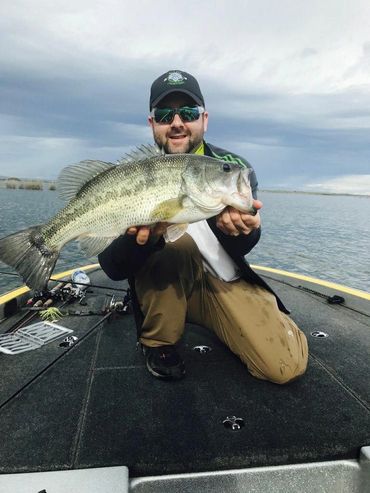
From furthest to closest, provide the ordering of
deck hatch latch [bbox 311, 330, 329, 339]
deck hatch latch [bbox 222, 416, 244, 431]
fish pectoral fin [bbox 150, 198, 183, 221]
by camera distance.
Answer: deck hatch latch [bbox 311, 330, 329, 339]
fish pectoral fin [bbox 150, 198, 183, 221]
deck hatch latch [bbox 222, 416, 244, 431]

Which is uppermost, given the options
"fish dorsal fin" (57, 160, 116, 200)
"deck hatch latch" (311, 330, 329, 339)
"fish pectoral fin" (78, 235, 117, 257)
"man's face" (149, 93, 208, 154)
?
"man's face" (149, 93, 208, 154)

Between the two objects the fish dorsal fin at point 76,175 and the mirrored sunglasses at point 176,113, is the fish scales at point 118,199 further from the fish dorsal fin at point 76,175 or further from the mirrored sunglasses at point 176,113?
the mirrored sunglasses at point 176,113

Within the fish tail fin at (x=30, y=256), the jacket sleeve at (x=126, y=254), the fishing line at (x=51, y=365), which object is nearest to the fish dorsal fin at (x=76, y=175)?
the fish tail fin at (x=30, y=256)

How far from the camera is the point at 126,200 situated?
344 centimetres

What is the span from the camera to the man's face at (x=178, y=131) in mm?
4477

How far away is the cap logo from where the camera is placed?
4520 millimetres

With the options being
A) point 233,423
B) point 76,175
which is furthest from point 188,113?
point 233,423

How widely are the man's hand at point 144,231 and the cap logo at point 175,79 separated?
199 centimetres

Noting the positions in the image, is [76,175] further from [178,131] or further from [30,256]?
[178,131]

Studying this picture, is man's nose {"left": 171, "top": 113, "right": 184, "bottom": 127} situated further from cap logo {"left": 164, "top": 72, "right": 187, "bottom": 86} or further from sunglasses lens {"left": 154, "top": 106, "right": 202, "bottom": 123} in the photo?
cap logo {"left": 164, "top": 72, "right": 187, "bottom": 86}

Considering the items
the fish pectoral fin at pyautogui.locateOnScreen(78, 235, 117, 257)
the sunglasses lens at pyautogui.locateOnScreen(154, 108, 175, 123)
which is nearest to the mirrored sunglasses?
the sunglasses lens at pyautogui.locateOnScreen(154, 108, 175, 123)

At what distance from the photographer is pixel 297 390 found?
3617 millimetres

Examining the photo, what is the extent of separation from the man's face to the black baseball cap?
6 centimetres

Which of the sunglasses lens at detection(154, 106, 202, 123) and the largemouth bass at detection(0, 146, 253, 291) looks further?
the sunglasses lens at detection(154, 106, 202, 123)
